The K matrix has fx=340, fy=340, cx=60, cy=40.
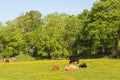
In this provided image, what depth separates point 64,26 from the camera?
93.8m

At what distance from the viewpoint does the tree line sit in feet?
243

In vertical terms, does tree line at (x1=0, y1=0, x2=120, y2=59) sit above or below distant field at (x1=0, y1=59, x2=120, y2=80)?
above

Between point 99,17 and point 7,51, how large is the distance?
29290 mm

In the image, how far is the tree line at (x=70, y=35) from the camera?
243 feet

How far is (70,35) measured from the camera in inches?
3610

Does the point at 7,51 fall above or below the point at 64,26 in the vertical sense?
below

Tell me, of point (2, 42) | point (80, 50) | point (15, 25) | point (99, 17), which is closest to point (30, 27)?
point (15, 25)

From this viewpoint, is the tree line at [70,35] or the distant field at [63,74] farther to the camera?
the tree line at [70,35]

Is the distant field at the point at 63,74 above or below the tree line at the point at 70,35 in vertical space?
below

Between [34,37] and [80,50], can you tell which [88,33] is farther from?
[34,37]

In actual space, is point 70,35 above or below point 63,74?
above

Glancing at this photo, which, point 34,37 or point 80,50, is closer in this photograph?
point 80,50

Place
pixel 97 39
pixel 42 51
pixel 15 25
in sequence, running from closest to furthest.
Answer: pixel 97 39, pixel 42 51, pixel 15 25

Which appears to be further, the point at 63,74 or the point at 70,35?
the point at 70,35
